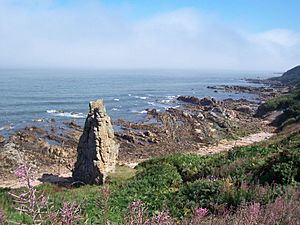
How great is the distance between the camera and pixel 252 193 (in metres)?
7.21

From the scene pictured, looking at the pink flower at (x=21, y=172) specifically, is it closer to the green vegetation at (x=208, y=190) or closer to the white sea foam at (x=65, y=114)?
the green vegetation at (x=208, y=190)

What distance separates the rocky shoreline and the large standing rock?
14.7ft

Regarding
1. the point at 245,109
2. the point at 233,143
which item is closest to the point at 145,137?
the point at 233,143

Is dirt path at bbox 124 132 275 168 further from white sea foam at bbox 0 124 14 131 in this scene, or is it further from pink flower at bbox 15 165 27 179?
pink flower at bbox 15 165 27 179

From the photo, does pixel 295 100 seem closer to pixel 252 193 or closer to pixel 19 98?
pixel 19 98

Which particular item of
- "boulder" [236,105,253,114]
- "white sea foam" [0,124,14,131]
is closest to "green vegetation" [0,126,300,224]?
"white sea foam" [0,124,14,131]

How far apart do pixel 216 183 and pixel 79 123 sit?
3910 cm

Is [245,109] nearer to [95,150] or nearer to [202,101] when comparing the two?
[202,101]

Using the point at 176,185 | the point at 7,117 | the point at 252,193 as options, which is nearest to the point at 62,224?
the point at 252,193

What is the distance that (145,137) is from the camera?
39375mm

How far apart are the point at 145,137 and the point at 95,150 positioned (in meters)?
18.0

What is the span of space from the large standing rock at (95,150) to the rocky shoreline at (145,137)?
14.7 ft

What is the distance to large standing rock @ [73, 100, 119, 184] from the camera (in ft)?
69.3

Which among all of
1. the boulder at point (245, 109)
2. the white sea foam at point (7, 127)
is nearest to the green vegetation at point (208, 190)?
the white sea foam at point (7, 127)
